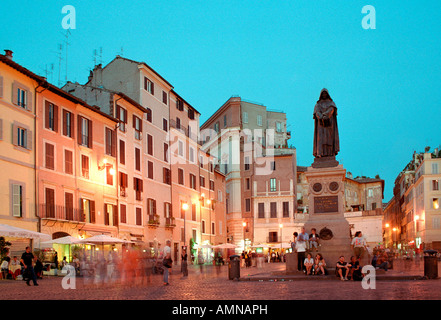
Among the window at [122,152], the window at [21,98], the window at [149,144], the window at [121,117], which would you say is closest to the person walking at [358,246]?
the window at [21,98]

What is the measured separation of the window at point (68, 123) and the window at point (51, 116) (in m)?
0.96

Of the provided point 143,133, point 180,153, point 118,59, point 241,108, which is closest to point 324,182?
point 143,133

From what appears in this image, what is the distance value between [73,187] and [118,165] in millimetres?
6693

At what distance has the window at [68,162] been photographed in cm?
3612

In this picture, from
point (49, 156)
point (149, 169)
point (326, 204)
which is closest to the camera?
point (326, 204)

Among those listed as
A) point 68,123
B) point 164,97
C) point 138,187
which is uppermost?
point 164,97

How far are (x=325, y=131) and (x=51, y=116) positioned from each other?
62.1ft

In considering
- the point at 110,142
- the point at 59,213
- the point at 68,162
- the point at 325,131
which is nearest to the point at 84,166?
the point at 68,162

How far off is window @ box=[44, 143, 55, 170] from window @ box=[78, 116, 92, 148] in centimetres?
314

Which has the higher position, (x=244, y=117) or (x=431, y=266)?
(x=244, y=117)

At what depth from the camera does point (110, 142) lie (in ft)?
138

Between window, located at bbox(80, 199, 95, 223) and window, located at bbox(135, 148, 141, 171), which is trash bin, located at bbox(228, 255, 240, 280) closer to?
window, located at bbox(80, 199, 95, 223)

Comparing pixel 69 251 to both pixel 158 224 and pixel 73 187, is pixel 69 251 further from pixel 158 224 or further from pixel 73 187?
pixel 158 224

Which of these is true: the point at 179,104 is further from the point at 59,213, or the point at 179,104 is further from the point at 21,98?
the point at 21,98
